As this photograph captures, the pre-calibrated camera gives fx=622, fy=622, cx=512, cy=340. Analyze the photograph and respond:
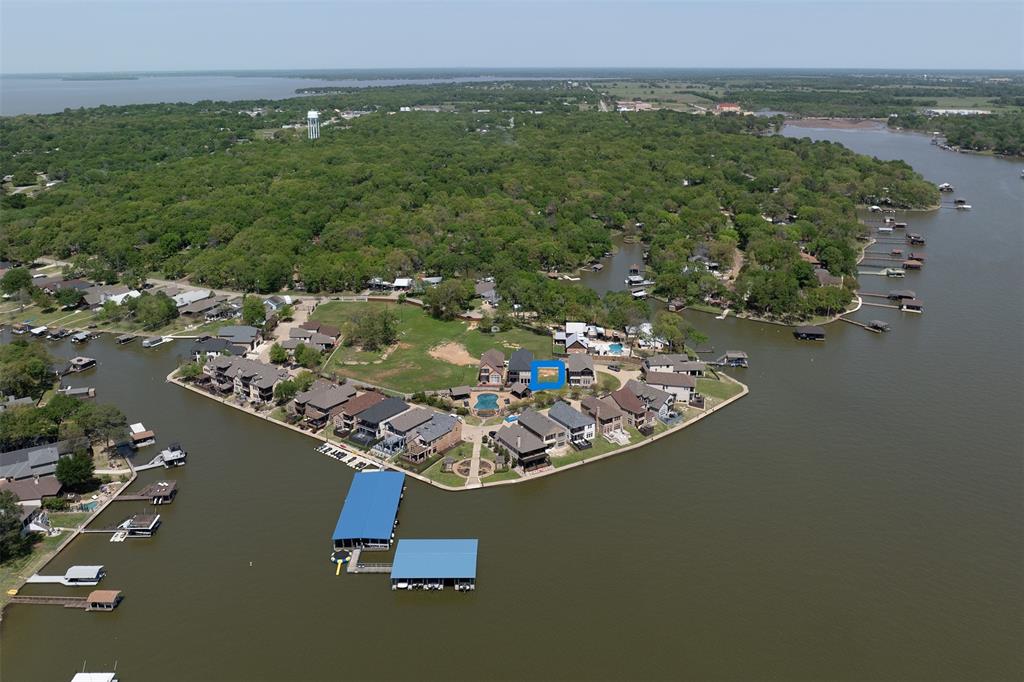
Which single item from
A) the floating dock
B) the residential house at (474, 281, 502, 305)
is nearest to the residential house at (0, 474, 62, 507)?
the floating dock

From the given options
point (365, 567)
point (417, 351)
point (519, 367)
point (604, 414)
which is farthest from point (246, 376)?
point (604, 414)

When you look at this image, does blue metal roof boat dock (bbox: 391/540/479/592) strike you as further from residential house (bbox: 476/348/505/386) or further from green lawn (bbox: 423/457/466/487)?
residential house (bbox: 476/348/505/386)

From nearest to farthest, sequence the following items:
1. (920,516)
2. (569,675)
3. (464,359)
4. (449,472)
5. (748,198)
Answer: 1. (569,675)
2. (920,516)
3. (449,472)
4. (464,359)
5. (748,198)

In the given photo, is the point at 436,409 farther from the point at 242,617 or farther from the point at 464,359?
the point at 242,617

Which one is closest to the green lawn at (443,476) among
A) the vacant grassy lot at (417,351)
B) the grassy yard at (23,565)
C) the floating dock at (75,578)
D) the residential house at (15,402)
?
the vacant grassy lot at (417,351)

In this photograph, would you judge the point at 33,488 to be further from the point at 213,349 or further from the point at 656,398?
the point at 656,398

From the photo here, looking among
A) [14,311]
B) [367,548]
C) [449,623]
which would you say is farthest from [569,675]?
[14,311]

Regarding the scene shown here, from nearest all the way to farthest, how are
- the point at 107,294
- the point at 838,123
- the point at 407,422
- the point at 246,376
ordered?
1. the point at 407,422
2. the point at 246,376
3. the point at 107,294
4. the point at 838,123
